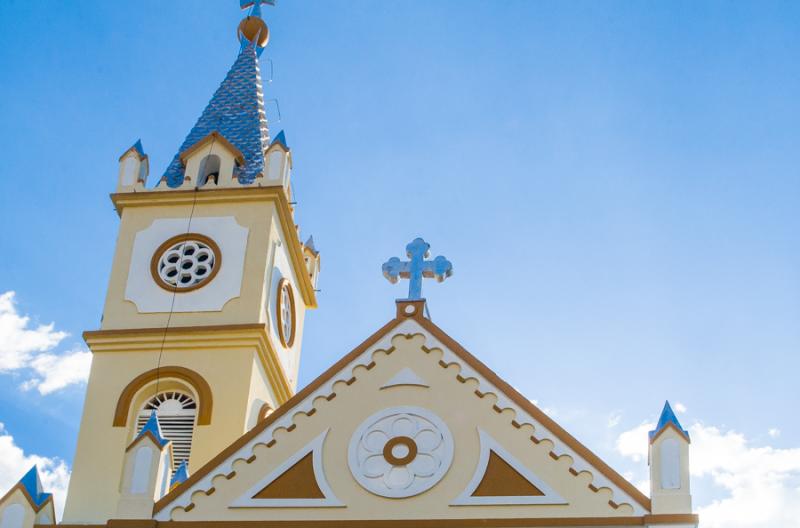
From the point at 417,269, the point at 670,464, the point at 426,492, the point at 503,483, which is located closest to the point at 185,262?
the point at 417,269

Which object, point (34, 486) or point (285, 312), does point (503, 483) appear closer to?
point (34, 486)

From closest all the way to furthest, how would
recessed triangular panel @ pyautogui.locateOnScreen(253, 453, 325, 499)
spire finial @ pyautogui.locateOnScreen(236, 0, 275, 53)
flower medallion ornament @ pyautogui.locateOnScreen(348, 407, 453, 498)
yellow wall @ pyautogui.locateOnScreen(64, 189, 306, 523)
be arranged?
flower medallion ornament @ pyautogui.locateOnScreen(348, 407, 453, 498), recessed triangular panel @ pyautogui.locateOnScreen(253, 453, 325, 499), yellow wall @ pyautogui.locateOnScreen(64, 189, 306, 523), spire finial @ pyautogui.locateOnScreen(236, 0, 275, 53)

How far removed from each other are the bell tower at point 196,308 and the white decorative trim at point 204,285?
0.07 feet

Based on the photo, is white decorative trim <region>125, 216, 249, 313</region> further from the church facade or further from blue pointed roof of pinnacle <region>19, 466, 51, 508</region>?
blue pointed roof of pinnacle <region>19, 466, 51, 508</region>

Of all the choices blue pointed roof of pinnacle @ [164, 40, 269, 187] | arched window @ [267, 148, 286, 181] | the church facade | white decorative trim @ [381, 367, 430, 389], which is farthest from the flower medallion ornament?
blue pointed roof of pinnacle @ [164, 40, 269, 187]

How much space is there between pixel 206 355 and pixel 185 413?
0.95m

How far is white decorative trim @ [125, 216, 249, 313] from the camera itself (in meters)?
23.0

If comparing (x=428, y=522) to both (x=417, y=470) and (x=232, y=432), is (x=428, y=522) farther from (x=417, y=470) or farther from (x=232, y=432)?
(x=232, y=432)

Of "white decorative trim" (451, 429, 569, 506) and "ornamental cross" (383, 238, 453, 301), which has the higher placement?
"ornamental cross" (383, 238, 453, 301)

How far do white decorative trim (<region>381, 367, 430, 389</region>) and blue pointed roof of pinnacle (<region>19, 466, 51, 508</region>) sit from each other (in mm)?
4445

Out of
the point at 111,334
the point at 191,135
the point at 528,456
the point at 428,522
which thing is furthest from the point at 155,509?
the point at 191,135

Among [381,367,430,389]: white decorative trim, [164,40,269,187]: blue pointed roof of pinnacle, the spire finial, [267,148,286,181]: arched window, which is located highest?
the spire finial

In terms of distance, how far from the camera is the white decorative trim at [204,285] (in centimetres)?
2305

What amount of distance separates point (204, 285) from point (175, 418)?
2.35m
